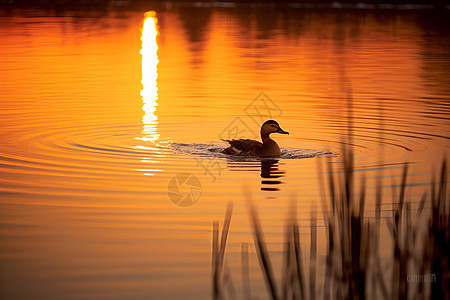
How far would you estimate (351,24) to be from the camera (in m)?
57.9

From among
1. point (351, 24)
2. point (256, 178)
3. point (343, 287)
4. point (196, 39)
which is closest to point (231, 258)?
point (343, 287)

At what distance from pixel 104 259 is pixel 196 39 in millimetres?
35188

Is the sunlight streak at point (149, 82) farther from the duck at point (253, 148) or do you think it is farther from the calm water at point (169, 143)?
the duck at point (253, 148)

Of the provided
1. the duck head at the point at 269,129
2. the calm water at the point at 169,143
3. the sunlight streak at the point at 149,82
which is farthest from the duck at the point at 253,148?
the sunlight streak at the point at 149,82

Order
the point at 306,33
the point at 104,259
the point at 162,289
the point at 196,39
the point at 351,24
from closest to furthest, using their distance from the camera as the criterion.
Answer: the point at 162,289 < the point at 104,259 < the point at 196,39 < the point at 306,33 < the point at 351,24

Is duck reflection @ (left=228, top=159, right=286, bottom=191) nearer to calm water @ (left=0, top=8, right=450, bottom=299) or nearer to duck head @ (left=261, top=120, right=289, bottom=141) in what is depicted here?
calm water @ (left=0, top=8, right=450, bottom=299)

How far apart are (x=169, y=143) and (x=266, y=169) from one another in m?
2.57

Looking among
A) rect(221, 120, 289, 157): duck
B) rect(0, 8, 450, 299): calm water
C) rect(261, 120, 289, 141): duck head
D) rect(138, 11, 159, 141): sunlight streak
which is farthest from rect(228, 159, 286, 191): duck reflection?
rect(138, 11, 159, 141): sunlight streak

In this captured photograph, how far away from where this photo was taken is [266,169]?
14.4 meters

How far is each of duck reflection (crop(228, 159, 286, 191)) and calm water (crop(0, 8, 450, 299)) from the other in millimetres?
50

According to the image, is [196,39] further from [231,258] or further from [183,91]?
[231,258]

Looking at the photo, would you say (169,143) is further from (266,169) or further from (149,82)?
(149,82)

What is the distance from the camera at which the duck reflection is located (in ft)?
42.7

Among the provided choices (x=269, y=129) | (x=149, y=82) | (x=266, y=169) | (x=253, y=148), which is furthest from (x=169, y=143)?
(x=149, y=82)
